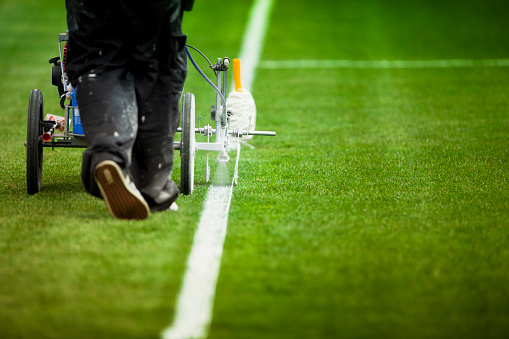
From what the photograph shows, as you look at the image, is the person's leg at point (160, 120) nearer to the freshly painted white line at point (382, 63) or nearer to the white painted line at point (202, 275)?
the white painted line at point (202, 275)

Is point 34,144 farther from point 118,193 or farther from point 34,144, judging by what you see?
point 118,193

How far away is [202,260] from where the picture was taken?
386 centimetres

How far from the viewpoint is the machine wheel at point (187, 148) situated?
16.6 feet

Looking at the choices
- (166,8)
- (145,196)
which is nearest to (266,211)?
(145,196)

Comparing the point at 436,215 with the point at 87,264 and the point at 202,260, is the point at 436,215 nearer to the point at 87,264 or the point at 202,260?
the point at 202,260

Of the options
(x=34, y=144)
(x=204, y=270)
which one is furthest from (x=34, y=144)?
(x=204, y=270)

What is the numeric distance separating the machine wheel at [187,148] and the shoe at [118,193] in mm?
692

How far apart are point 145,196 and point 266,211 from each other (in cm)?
76

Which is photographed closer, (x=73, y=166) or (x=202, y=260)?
(x=202, y=260)

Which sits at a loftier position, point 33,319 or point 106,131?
point 106,131

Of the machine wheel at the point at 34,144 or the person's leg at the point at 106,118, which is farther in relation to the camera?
the machine wheel at the point at 34,144

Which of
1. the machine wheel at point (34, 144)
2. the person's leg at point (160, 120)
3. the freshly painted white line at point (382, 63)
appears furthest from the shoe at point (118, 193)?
the freshly painted white line at point (382, 63)

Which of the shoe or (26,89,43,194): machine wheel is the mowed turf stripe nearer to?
the shoe

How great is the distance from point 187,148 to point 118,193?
0.94 meters
